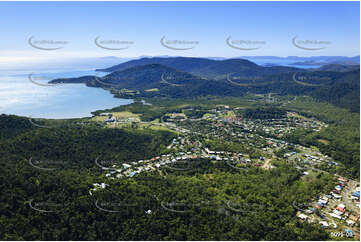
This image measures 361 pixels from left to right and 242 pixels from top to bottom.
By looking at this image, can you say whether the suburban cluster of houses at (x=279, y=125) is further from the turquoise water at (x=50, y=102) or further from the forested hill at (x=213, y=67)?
the forested hill at (x=213, y=67)

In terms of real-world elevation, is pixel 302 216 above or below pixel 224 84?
below

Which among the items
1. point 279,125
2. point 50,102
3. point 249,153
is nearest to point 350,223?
point 249,153

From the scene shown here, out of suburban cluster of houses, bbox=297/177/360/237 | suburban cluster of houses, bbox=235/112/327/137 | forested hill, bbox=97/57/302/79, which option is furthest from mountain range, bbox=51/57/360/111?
suburban cluster of houses, bbox=297/177/360/237

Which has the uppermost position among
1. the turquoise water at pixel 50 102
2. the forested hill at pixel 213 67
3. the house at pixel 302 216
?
the forested hill at pixel 213 67

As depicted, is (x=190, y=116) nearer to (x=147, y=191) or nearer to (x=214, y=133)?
(x=214, y=133)

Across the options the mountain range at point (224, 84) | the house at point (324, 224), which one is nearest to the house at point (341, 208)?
the house at point (324, 224)

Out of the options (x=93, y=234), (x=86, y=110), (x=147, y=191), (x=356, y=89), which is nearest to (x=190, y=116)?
(x=86, y=110)

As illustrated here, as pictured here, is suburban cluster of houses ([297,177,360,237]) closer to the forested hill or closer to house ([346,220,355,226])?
house ([346,220,355,226])

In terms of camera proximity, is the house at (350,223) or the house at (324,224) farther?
the house at (350,223)

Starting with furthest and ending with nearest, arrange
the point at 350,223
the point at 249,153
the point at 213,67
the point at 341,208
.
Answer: the point at 213,67 < the point at 249,153 < the point at 341,208 < the point at 350,223

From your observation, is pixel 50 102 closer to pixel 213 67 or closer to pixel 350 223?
pixel 350 223

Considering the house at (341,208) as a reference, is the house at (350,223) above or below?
below
